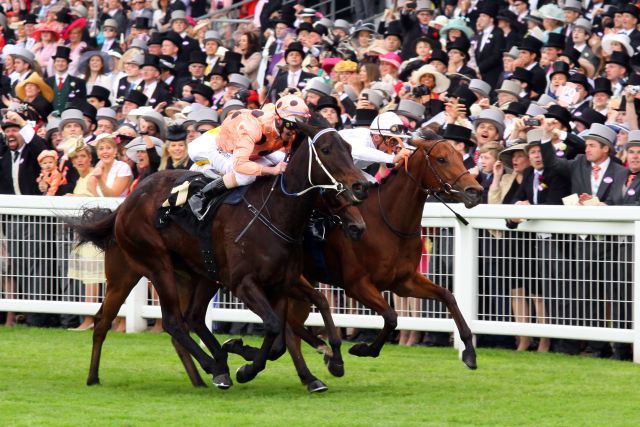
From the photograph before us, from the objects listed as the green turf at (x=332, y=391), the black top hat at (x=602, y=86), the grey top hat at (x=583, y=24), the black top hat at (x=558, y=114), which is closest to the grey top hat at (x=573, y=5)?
the grey top hat at (x=583, y=24)

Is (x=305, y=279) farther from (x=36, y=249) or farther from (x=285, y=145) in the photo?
(x=36, y=249)

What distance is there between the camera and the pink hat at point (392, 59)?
16266 mm

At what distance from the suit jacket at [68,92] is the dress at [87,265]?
5.42 m

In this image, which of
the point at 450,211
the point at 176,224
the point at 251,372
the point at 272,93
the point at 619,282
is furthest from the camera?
the point at 272,93

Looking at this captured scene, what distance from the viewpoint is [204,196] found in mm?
9727

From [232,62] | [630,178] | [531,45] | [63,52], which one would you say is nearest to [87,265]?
[630,178]

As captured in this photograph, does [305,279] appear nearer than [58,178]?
Yes

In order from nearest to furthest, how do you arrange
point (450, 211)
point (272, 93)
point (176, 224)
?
point (176, 224) < point (450, 211) < point (272, 93)

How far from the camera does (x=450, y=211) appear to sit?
1162cm

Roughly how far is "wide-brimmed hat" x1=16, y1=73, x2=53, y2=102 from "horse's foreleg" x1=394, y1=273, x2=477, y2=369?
899 cm

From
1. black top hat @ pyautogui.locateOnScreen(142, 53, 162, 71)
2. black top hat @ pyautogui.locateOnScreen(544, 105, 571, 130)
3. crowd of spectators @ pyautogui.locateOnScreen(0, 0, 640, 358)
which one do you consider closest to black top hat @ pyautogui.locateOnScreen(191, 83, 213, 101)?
crowd of spectators @ pyautogui.locateOnScreen(0, 0, 640, 358)

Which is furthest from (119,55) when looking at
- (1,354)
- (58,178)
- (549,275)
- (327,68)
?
(549,275)

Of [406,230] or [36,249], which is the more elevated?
[406,230]

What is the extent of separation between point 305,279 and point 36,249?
12.3 feet
